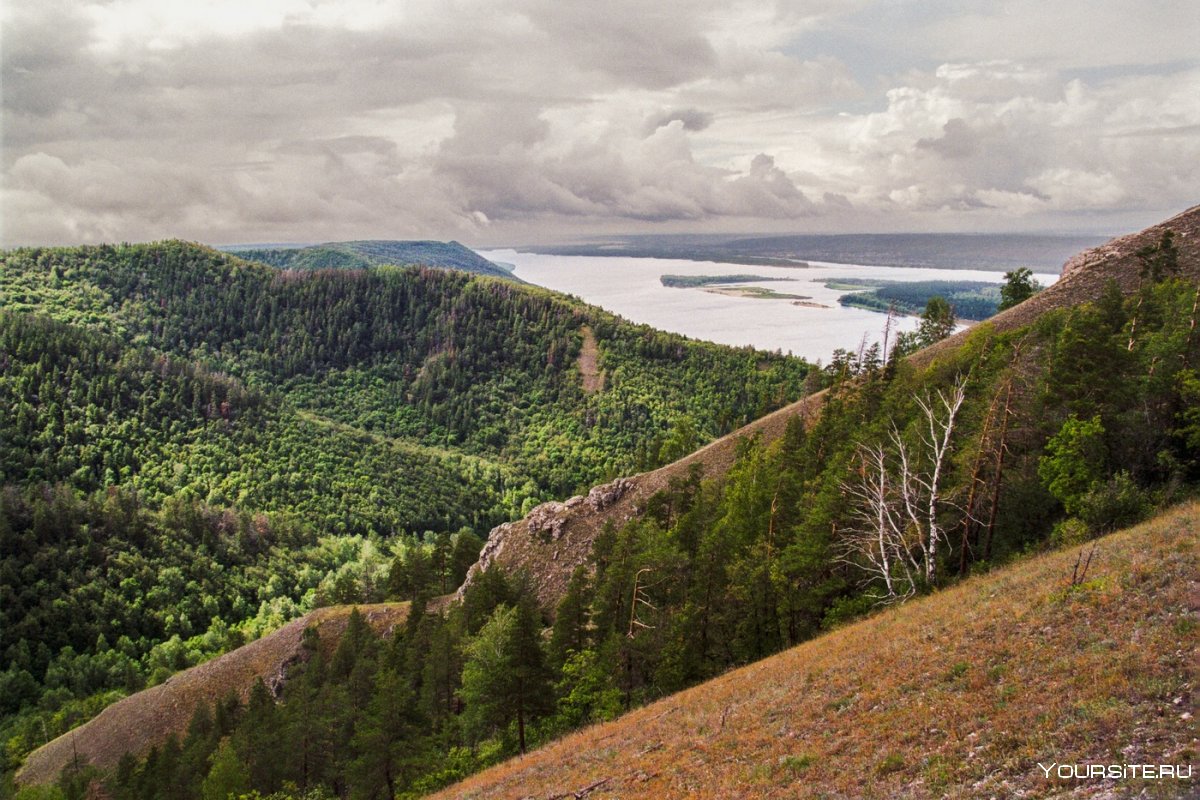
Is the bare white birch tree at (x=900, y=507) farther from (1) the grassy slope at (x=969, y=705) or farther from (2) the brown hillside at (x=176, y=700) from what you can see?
(2) the brown hillside at (x=176, y=700)

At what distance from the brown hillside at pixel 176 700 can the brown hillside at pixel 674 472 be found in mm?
16939

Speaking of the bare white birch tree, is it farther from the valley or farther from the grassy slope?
the grassy slope

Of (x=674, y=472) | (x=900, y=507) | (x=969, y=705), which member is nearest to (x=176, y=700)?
(x=674, y=472)

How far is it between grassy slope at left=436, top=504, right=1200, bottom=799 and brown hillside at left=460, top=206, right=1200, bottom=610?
43306mm

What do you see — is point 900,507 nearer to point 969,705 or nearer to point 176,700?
point 969,705

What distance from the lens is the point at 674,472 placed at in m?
76.6

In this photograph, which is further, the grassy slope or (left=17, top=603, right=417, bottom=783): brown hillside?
(left=17, top=603, right=417, bottom=783): brown hillside

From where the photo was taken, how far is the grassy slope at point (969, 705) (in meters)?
12.3

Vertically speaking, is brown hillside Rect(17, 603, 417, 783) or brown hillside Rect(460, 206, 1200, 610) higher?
brown hillside Rect(460, 206, 1200, 610)

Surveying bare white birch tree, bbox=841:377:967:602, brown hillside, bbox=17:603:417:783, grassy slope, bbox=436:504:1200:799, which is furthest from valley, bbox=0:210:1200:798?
brown hillside, bbox=17:603:417:783

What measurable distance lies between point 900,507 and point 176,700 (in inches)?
3168

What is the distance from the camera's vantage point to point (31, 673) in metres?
117

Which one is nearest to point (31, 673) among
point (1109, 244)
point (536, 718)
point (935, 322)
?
point (536, 718)

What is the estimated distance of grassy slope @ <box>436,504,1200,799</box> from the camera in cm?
1229
